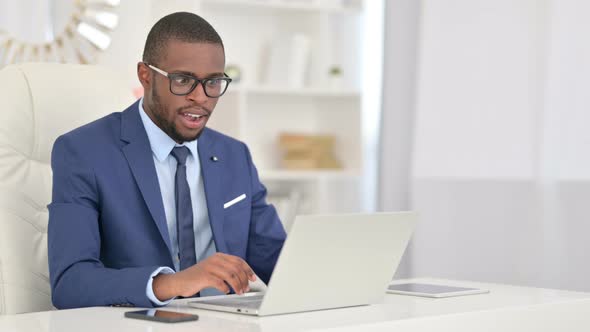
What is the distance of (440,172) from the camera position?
10.8 feet

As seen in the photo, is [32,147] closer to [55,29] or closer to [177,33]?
[177,33]

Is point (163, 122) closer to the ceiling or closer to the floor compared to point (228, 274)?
closer to the ceiling

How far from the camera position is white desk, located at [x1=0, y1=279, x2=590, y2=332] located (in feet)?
4.12

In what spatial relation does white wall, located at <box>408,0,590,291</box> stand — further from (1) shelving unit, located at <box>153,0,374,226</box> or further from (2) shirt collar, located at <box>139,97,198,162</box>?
(2) shirt collar, located at <box>139,97,198,162</box>

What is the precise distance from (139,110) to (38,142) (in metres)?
0.25

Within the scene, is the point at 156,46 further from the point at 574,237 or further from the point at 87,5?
the point at 87,5

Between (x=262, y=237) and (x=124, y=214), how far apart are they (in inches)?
14.9

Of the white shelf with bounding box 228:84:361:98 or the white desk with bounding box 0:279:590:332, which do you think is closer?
the white desk with bounding box 0:279:590:332


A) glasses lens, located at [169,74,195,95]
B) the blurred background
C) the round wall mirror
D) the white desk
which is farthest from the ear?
the round wall mirror

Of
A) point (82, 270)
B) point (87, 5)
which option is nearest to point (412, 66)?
point (87, 5)

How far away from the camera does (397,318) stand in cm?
131

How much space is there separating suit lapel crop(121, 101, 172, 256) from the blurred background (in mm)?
530

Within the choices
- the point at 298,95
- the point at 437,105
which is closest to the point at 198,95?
the point at 437,105

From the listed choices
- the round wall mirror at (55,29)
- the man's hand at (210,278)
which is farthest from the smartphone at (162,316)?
the round wall mirror at (55,29)
